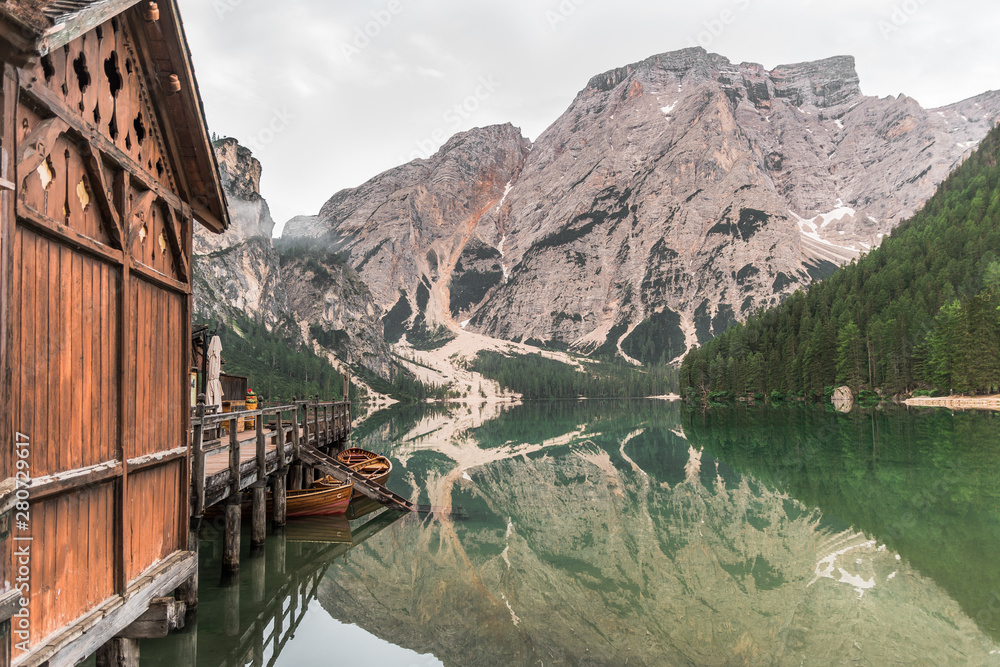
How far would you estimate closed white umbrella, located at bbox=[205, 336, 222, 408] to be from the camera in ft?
69.8

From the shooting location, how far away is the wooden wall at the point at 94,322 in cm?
557

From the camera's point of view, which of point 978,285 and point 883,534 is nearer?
point 883,534

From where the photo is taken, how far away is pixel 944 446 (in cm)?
3322

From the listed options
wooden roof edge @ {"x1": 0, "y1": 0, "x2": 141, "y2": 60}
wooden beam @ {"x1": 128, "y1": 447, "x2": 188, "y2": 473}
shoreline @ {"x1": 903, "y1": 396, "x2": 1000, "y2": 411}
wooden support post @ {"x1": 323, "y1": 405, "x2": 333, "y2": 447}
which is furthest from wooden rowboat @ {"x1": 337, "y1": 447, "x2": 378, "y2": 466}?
shoreline @ {"x1": 903, "y1": 396, "x2": 1000, "y2": 411}

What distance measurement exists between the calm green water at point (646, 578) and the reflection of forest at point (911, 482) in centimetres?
10

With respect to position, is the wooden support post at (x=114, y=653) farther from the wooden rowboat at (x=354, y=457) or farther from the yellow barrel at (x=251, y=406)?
the wooden rowboat at (x=354, y=457)

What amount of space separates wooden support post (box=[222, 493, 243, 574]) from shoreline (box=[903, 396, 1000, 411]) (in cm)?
7024

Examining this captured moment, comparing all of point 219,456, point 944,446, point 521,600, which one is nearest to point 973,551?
point 521,600

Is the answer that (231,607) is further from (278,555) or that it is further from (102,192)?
(102,192)

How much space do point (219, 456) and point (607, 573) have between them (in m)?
11.5

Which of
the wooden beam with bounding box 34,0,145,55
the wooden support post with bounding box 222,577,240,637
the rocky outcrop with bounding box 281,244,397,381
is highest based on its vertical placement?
the rocky outcrop with bounding box 281,244,397,381

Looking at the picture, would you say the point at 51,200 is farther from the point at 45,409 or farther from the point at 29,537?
the point at 29,537

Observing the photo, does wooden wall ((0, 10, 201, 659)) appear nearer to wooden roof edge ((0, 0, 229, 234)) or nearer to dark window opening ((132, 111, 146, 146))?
dark window opening ((132, 111, 146, 146))

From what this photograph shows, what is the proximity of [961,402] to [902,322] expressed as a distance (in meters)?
15.4
